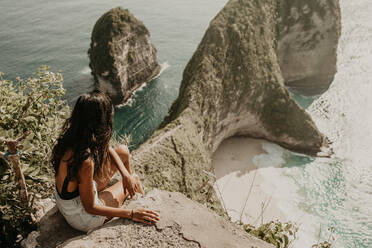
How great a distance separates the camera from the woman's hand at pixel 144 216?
3.60 metres

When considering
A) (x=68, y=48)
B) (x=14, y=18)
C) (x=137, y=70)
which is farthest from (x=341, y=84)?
(x=14, y=18)

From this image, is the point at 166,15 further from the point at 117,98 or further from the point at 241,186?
the point at 241,186

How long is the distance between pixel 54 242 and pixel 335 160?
83.7 ft

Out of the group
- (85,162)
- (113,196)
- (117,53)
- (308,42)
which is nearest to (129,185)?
(113,196)

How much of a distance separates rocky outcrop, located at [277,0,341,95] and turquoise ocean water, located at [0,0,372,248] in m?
2.86

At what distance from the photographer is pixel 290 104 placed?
885 inches

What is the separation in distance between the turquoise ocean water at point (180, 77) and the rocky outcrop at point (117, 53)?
2.50 metres

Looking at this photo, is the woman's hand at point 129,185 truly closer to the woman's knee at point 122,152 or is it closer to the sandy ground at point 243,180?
the woman's knee at point 122,152

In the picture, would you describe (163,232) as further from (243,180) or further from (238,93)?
(238,93)

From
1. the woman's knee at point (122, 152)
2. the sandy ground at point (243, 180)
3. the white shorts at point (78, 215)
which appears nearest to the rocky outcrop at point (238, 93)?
the sandy ground at point (243, 180)

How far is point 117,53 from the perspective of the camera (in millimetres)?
32312

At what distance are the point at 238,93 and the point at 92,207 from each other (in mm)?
18952

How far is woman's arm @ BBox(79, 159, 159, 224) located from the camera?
11.7ft

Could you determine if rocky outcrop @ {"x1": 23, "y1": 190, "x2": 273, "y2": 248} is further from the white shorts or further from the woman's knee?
the woman's knee
